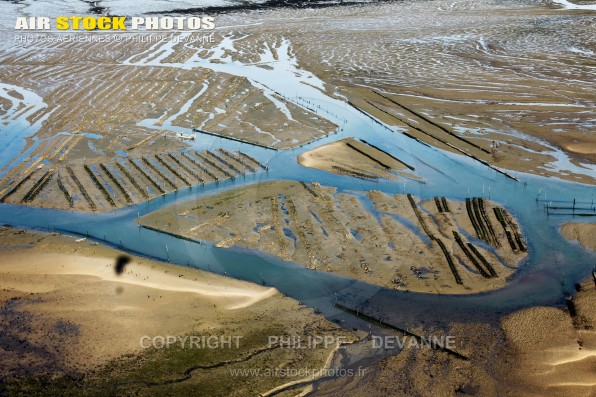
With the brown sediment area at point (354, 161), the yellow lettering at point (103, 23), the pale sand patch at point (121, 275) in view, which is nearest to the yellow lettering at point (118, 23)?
the yellow lettering at point (103, 23)

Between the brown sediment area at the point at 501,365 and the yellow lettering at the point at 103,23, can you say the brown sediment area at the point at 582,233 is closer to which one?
the brown sediment area at the point at 501,365

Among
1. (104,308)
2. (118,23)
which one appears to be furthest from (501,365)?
(118,23)

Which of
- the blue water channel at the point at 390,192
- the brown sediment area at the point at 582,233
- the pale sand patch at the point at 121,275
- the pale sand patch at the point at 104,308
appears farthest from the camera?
the brown sediment area at the point at 582,233

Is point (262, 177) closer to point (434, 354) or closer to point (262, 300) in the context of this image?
point (262, 300)

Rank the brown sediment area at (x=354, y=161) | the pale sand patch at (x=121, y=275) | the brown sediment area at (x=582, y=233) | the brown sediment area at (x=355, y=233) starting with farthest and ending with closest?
the brown sediment area at (x=354, y=161)
the brown sediment area at (x=582, y=233)
the brown sediment area at (x=355, y=233)
the pale sand patch at (x=121, y=275)

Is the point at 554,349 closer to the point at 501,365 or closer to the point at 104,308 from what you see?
the point at 501,365

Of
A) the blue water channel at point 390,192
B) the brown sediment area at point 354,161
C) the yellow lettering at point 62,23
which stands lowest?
the blue water channel at point 390,192
